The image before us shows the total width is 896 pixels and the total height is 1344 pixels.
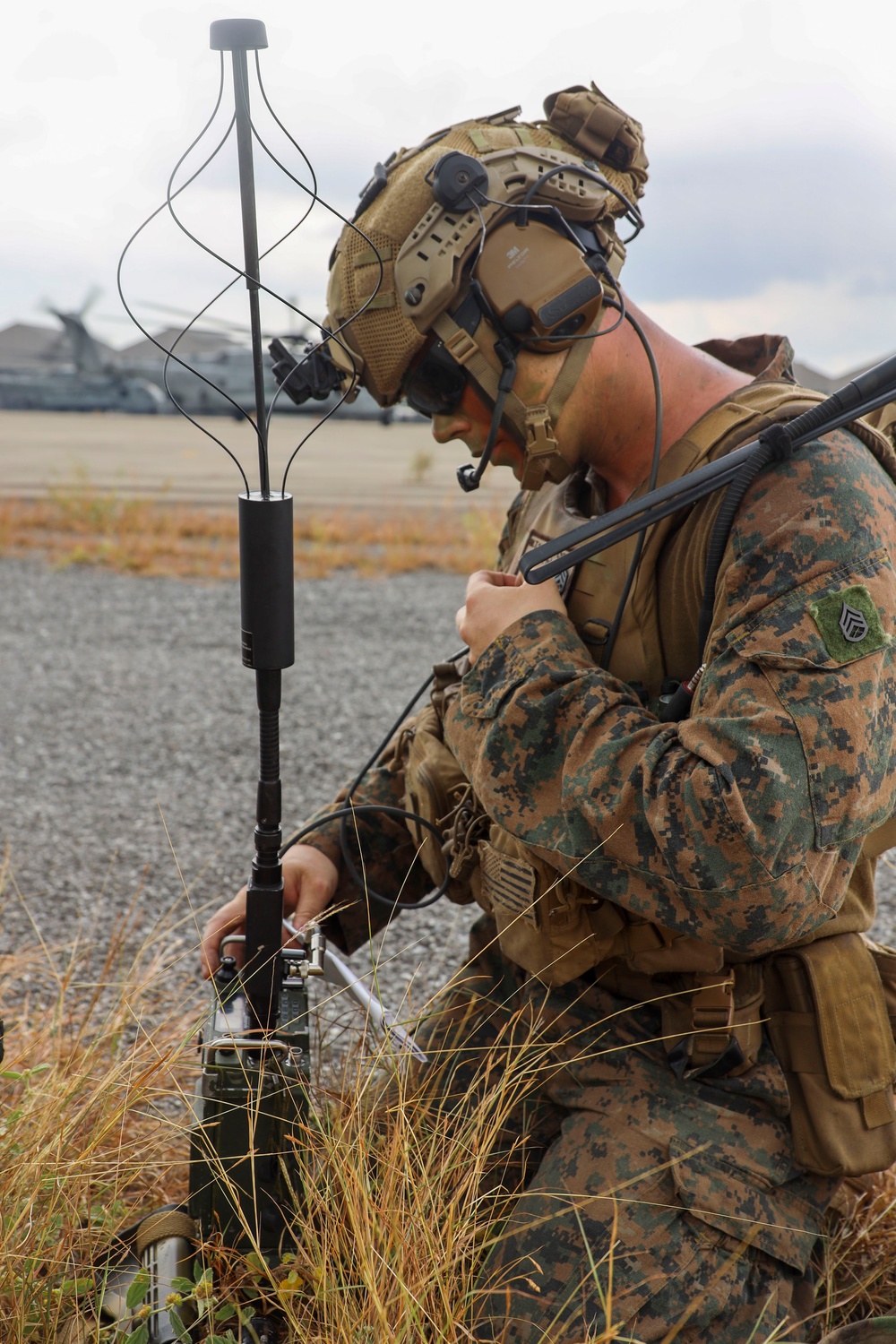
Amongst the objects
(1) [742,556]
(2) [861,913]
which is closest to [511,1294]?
(2) [861,913]

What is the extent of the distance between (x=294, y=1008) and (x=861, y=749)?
1100mm

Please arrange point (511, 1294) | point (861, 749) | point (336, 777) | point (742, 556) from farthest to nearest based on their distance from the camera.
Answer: point (336, 777) → point (511, 1294) → point (742, 556) → point (861, 749)

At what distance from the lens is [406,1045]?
2.02 m

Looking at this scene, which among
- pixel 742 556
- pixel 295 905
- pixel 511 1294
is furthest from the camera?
pixel 295 905

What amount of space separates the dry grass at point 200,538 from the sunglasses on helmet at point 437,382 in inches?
403

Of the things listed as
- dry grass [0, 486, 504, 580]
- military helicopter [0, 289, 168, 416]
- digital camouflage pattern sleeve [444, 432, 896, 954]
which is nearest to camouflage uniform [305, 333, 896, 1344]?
digital camouflage pattern sleeve [444, 432, 896, 954]

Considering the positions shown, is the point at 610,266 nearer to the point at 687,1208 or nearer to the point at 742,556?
the point at 742,556

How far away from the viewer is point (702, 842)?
157 cm

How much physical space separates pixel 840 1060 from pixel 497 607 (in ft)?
3.42

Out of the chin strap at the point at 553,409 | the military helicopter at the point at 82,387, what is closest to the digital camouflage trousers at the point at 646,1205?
the chin strap at the point at 553,409

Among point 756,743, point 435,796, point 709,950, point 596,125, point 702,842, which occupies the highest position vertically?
point 596,125

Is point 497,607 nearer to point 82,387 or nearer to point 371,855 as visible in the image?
point 371,855

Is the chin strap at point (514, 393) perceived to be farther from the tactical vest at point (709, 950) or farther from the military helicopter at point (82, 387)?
the military helicopter at point (82, 387)

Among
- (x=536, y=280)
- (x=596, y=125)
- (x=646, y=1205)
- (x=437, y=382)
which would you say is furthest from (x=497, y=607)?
(x=646, y=1205)
